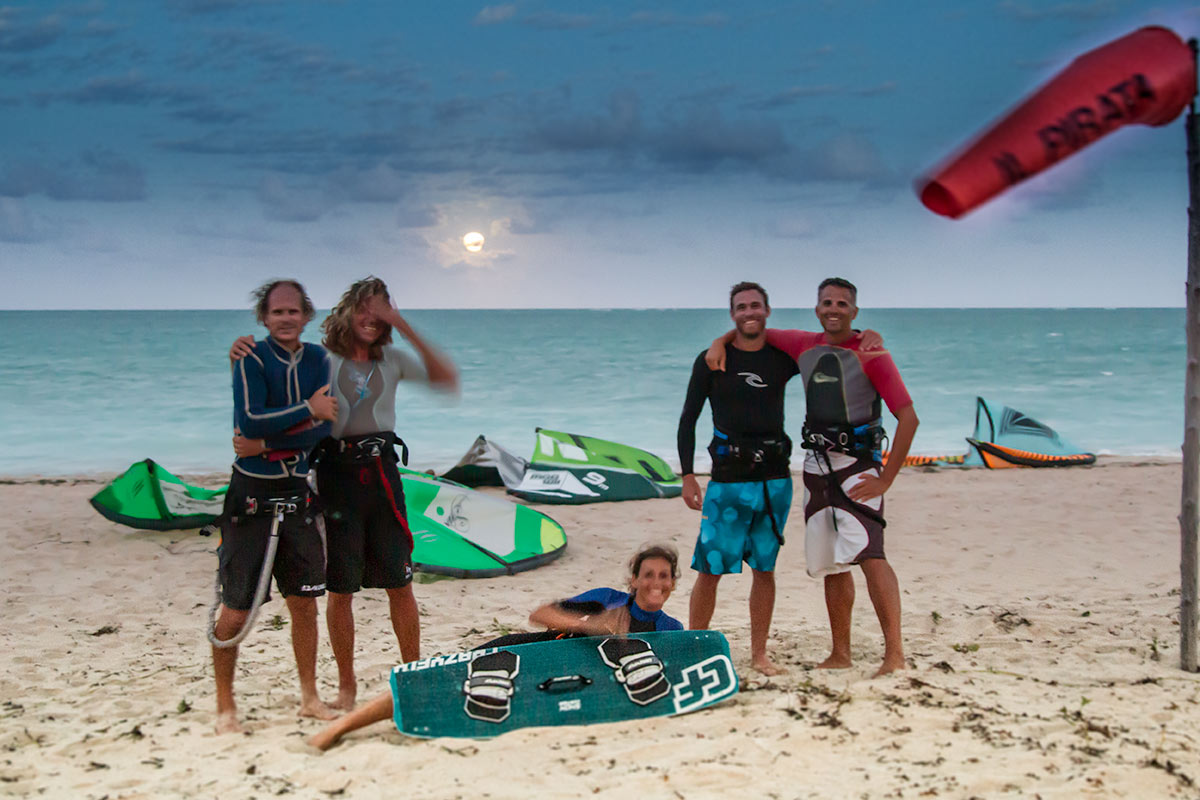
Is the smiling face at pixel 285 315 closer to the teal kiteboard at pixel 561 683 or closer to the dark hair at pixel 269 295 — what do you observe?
the dark hair at pixel 269 295

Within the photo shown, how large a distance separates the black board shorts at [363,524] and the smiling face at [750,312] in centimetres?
157

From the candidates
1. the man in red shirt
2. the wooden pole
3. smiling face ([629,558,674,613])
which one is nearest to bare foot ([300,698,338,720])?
smiling face ([629,558,674,613])

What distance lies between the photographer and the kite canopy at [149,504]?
25.4 feet

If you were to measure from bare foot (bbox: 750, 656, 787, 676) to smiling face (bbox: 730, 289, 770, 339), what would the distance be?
1.43m

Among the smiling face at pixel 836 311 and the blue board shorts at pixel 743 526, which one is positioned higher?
the smiling face at pixel 836 311

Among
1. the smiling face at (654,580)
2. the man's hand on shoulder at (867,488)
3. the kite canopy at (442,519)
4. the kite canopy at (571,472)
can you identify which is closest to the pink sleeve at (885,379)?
the man's hand on shoulder at (867,488)

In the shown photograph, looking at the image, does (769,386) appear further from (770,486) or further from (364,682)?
(364,682)

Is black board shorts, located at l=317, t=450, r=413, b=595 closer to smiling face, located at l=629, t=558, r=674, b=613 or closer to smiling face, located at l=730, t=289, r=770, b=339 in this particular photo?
smiling face, located at l=629, t=558, r=674, b=613

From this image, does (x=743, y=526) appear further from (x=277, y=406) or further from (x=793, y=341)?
(x=277, y=406)

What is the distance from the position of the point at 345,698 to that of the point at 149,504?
449 cm

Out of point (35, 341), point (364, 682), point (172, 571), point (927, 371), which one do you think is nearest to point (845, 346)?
point (364, 682)

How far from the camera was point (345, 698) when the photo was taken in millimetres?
4105

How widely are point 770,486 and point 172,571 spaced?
4.55m

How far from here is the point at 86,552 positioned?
7469 millimetres
